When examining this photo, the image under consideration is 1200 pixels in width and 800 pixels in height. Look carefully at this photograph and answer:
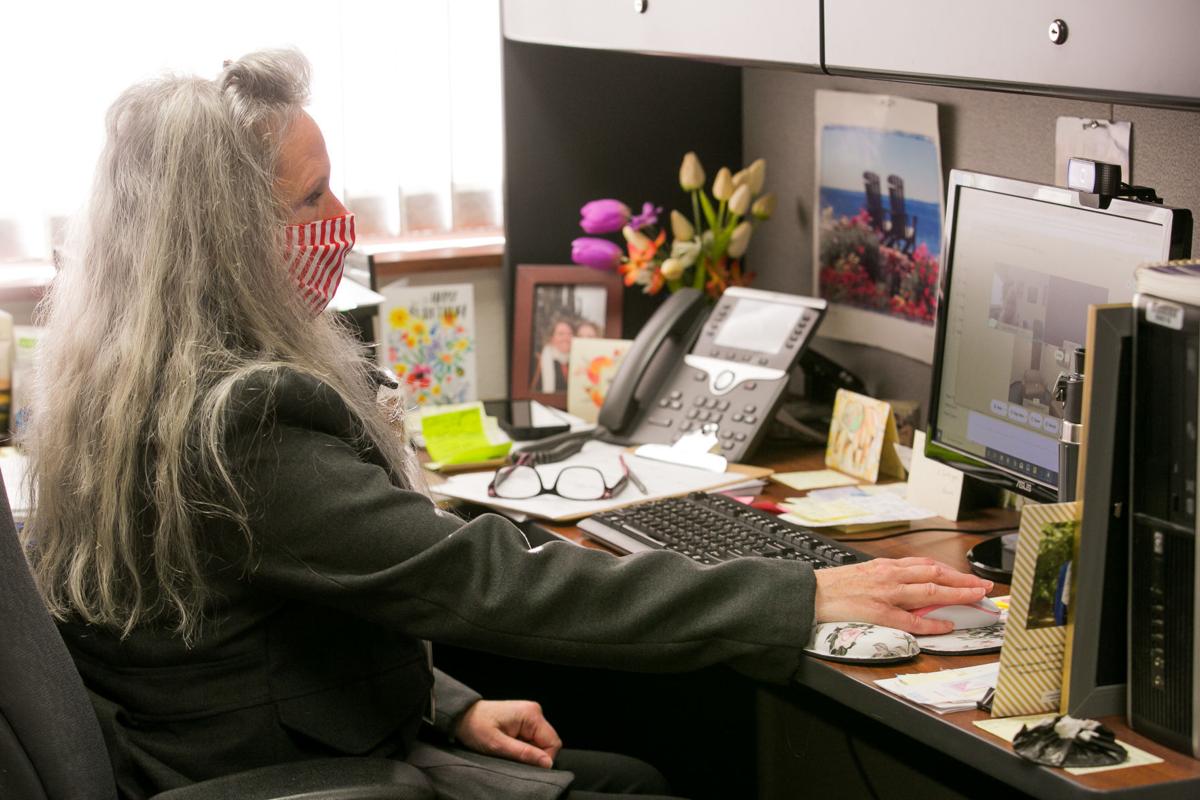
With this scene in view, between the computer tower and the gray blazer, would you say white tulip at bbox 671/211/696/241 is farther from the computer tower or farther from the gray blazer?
the computer tower

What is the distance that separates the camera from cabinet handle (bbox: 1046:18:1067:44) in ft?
4.01

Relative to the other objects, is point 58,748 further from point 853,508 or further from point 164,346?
point 853,508

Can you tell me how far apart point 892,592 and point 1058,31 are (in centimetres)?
51

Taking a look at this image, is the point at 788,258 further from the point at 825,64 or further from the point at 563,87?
the point at 825,64

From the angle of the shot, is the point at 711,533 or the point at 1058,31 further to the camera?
the point at 711,533

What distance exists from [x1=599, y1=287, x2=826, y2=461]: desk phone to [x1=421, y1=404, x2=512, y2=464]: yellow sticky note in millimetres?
175

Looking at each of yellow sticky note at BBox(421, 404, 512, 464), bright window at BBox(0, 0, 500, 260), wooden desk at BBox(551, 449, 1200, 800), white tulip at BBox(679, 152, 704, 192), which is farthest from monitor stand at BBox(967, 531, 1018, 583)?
bright window at BBox(0, 0, 500, 260)

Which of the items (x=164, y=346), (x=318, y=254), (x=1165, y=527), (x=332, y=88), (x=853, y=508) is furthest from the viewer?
(x=332, y=88)

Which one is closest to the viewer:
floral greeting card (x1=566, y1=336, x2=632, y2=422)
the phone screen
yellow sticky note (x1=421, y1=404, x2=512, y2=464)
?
yellow sticky note (x1=421, y1=404, x2=512, y2=464)

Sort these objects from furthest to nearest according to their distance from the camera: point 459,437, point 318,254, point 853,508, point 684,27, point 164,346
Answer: point 459,437
point 684,27
point 853,508
point 318,254
point 164,346

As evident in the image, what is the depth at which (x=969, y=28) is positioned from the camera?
132cm

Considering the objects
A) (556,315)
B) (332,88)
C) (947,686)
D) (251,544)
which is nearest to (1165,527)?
(947,686)

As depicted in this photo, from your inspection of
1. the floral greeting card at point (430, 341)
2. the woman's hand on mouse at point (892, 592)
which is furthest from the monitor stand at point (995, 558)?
the floral greeting card at point (430, 341)

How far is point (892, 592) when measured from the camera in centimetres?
123
